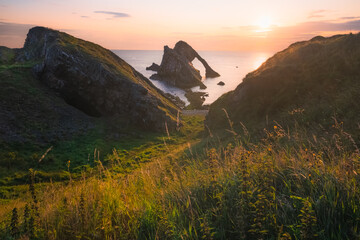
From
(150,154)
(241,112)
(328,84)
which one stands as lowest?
(150,154)

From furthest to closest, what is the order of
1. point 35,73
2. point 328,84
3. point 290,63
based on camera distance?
1. point 35,73
2. point 290,63
3. point 328,84

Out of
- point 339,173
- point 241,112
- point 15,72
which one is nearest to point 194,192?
point 339,173

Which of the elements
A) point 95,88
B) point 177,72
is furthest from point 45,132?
point 177,72

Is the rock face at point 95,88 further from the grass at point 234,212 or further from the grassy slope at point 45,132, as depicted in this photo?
the grass at point 234,212

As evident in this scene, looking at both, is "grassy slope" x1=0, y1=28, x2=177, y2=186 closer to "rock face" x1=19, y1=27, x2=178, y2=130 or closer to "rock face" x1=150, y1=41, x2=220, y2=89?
"rock face" x1=19, y1=27, x2=178, y2=130

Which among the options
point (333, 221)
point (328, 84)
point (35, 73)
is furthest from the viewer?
point (35, 73)

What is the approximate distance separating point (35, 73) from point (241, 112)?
159 feet

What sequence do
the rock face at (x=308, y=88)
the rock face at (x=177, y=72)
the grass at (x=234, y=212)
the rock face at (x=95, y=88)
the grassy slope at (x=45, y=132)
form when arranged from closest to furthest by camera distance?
the grass at (x=234, y=212)
the rock face at (x=308, y=88)
the grassy slope at (x=45, y=132)
the rock face at (x=95, y=88)
the rock face at (x=177, y=72)

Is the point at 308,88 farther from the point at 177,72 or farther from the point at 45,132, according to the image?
the point at 177,72

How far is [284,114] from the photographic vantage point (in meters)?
22.5

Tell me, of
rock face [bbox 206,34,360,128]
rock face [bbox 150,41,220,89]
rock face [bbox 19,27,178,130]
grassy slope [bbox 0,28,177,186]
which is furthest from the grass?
rock face [bbox 150,41,220,89]

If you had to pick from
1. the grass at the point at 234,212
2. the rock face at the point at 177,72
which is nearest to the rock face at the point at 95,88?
the grass at the point at 234,212

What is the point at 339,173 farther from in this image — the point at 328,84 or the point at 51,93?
the point at 51,93

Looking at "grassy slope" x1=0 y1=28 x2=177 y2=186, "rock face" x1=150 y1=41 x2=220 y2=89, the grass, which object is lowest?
"grassy slope" x1=0 y1=28 x2=177 y2=186
